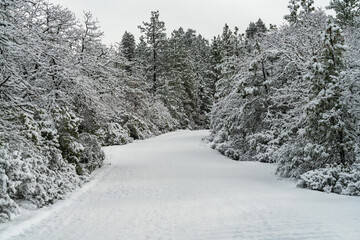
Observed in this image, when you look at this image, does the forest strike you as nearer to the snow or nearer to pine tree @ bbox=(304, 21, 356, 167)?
pine tree @ bbox=(304, 21, 356, 167)

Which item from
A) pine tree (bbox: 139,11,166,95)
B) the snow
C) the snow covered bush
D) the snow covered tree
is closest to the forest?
the snow covered bush

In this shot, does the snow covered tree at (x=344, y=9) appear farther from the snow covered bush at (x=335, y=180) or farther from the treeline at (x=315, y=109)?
the snow covered bush at (x=335, y=180)

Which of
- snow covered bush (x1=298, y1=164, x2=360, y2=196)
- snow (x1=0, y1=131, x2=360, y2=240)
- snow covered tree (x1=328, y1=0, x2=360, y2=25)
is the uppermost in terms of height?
snow covered tree (x1=328, y1=0, x2=360, y2=25)

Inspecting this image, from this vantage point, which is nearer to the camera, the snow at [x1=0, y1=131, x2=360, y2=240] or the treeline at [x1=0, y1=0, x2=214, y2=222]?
the snow at [x1=0, y1=131, x2=360, y2=240]

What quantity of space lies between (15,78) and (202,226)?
5377mm

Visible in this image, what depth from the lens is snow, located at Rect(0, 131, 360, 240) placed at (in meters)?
6.17

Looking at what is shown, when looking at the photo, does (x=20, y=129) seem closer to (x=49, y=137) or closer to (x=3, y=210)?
(x=49, y=137)

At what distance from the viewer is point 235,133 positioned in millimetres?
19641

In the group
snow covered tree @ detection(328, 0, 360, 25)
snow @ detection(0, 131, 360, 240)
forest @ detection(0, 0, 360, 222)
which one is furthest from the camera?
snow covered tree @ detection(328, 0, 360, 25)

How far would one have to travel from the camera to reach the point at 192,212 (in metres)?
7.74

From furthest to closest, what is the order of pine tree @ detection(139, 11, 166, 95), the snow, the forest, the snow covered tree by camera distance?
pine tree @ detection(139, 11, 166, 95)
the snow covered tree
the forest
the snow

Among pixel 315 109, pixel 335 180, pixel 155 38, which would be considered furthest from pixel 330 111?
pixel 155 38

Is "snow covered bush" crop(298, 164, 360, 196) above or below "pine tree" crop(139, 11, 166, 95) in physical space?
below

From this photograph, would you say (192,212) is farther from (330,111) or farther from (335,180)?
(330,111)
